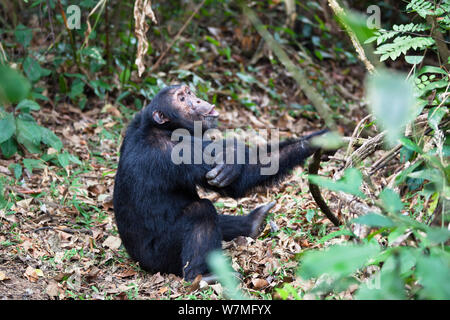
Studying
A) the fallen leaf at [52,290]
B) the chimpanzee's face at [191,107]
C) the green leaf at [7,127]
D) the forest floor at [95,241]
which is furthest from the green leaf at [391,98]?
the green leaf at [7,127]

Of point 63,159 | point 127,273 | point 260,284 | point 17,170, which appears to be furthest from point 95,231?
point 260,284

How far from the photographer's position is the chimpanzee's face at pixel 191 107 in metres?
5.93

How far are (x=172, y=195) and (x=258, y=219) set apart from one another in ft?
4.30

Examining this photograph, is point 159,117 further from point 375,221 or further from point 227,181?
point 375,221

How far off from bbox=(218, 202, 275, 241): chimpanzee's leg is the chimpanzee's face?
1.19 meters

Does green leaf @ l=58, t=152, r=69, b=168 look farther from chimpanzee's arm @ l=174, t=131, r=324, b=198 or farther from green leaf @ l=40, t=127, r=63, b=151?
chimpanzee's arm @ l=174, t=131, r=324, b=198

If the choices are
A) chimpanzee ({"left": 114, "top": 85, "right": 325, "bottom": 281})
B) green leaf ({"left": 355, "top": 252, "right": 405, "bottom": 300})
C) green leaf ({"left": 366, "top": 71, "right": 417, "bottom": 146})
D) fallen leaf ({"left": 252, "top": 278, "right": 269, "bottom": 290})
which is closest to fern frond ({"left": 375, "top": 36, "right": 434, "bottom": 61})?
Result: chimpanzee ({"left": 114, "top": 85, "right": 325, "bottom": 281})

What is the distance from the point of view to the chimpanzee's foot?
6.21m

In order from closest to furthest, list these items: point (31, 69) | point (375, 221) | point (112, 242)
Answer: point (375, 221) → point (112, 242) → point (31, 69)

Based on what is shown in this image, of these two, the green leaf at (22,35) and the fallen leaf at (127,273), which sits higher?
the green leaf at (22,35)

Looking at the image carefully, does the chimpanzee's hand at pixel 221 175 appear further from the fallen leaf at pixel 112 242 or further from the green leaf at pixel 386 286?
the green leaf at pixel 386 286

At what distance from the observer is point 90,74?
9180 mm

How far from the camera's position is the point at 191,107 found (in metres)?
6.00

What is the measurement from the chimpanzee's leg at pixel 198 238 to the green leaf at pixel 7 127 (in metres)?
2.85
